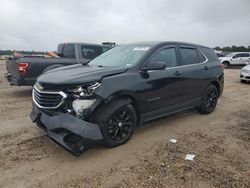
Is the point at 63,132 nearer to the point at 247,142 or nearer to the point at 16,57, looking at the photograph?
the point at 247,142

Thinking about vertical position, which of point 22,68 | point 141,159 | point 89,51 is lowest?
point 141,159

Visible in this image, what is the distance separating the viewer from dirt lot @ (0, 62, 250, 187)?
3178 millimetres

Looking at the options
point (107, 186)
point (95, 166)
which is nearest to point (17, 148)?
point (95, 166)

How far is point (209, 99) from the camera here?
20.7 ft

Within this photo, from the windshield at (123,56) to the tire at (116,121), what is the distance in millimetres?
850

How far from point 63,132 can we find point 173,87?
2.44m

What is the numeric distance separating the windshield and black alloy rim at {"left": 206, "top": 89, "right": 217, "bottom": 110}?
2361mm

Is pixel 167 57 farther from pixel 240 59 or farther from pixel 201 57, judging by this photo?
pixel 240 59

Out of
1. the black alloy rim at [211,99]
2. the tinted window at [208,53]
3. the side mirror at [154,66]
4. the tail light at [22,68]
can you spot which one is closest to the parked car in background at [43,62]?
the tail light at [22,68]

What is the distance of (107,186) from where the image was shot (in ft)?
10.0

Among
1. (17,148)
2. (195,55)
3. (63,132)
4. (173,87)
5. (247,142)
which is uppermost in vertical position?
(195,55)

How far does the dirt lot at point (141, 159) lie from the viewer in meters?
3.18

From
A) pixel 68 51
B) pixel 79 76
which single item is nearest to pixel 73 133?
pixel 79 76

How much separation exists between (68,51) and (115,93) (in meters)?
5.33
